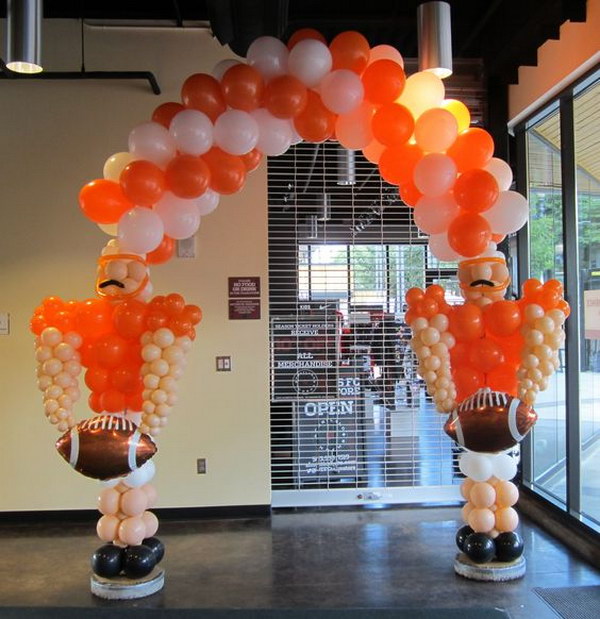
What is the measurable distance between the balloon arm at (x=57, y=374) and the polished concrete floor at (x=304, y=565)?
1.03 meters

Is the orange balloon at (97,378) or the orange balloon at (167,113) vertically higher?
the orange balloon at (167,113)

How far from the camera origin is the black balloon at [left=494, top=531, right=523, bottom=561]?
3197mm

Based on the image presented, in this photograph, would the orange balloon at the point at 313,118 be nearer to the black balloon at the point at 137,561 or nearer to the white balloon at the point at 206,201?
the white balloon at the point at 206,201

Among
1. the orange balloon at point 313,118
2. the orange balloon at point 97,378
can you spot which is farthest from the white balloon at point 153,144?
the orange balloon at point 97,378

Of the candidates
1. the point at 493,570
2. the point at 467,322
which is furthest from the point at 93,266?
the point at 493,570

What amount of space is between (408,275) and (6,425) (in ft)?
10.7

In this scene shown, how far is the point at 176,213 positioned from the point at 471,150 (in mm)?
1557

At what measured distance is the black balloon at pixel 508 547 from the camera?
3197mm

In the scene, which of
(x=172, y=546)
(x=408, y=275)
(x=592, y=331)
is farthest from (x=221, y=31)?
(x=172, y=546)

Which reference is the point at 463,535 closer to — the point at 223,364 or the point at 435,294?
the point at 435,294

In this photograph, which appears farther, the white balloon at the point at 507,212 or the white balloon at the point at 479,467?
the white balloon at the point at 479,467

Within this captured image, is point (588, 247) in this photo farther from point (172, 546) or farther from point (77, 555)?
point (77, 555)

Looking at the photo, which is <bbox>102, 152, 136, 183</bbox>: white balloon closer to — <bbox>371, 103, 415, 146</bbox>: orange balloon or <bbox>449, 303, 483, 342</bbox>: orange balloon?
<bbox>371, 103, 415, 146</bbox>: orange balloon

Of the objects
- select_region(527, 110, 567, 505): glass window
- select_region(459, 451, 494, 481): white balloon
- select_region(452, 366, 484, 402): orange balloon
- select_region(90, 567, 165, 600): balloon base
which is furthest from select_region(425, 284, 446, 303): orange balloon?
select_region(90, 567, 165, 600): balloon base
